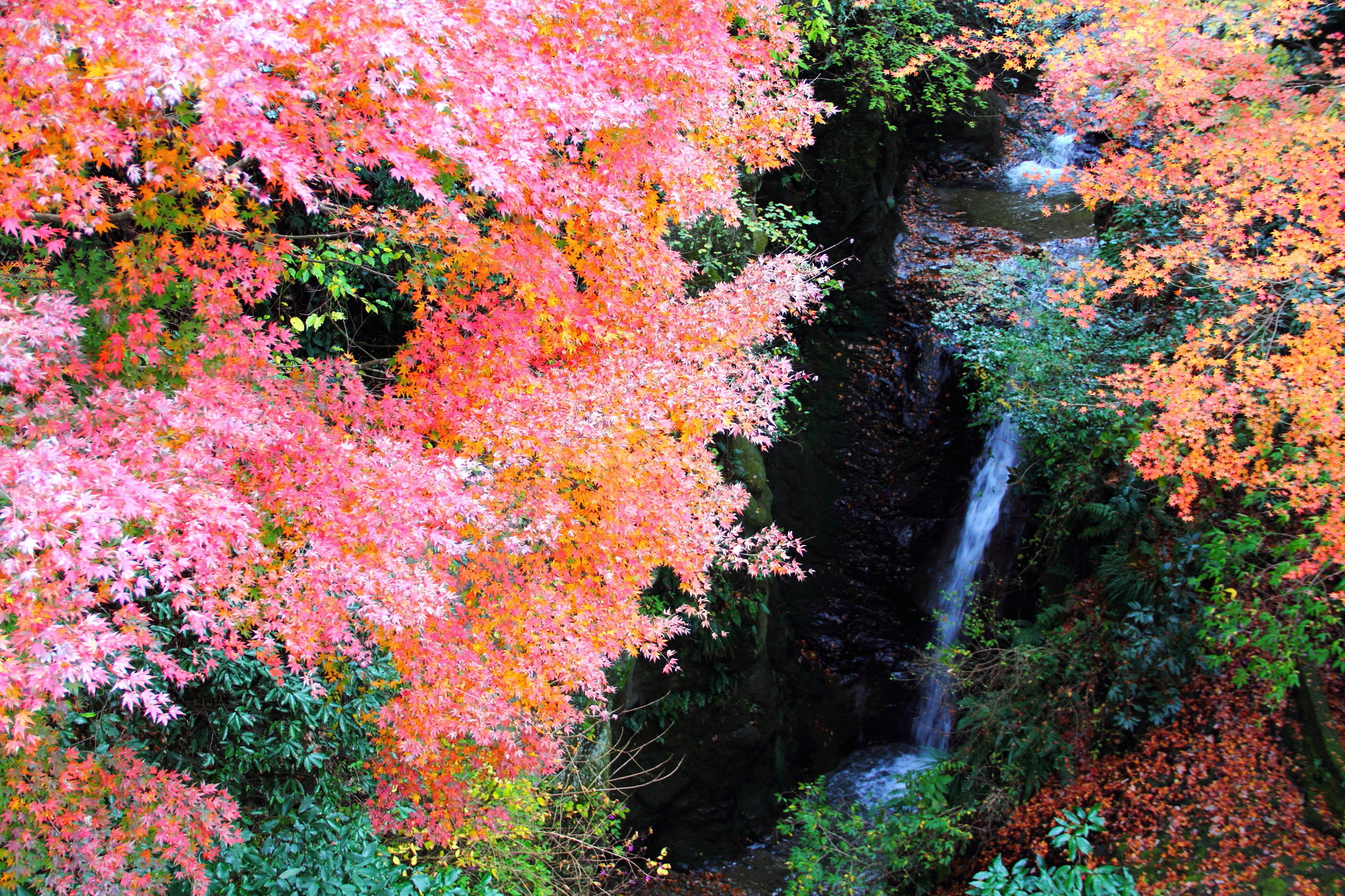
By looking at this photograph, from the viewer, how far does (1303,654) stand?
6863mm

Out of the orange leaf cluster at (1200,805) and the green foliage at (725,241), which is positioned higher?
the green foliage at (725,241)

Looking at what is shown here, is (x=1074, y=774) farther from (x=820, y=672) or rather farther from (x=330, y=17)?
(x=330, y=17)

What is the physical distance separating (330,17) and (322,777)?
428 cm

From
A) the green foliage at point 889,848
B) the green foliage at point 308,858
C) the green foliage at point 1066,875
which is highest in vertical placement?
the green foliage at point 308,858

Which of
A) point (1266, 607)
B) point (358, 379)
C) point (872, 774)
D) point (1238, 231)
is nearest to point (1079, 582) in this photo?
point (1266, 607)

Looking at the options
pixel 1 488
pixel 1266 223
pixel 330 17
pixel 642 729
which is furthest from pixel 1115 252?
pixel 1 488

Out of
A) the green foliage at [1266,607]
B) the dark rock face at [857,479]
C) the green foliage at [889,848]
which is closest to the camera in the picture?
the green foliage at [1266,607]

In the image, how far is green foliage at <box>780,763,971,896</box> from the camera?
814cm

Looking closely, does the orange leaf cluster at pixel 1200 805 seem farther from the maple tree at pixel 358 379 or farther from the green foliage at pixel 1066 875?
the maple tree at pixel 358 379

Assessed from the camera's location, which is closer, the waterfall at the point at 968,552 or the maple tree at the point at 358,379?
the maple tree at the point at 358,379

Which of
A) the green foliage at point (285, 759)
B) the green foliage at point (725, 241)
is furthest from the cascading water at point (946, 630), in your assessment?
the green foliage at point (285, 759)

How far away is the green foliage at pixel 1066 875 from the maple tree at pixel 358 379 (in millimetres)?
3606

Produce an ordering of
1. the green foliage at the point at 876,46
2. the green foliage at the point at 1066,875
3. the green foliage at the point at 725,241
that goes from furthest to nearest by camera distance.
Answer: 1. the green foliage at the point at 876,46
2. the green foliage at the point at 725,241
3. the green foliage at the point at 1066,875

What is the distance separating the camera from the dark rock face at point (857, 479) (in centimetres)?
1252
